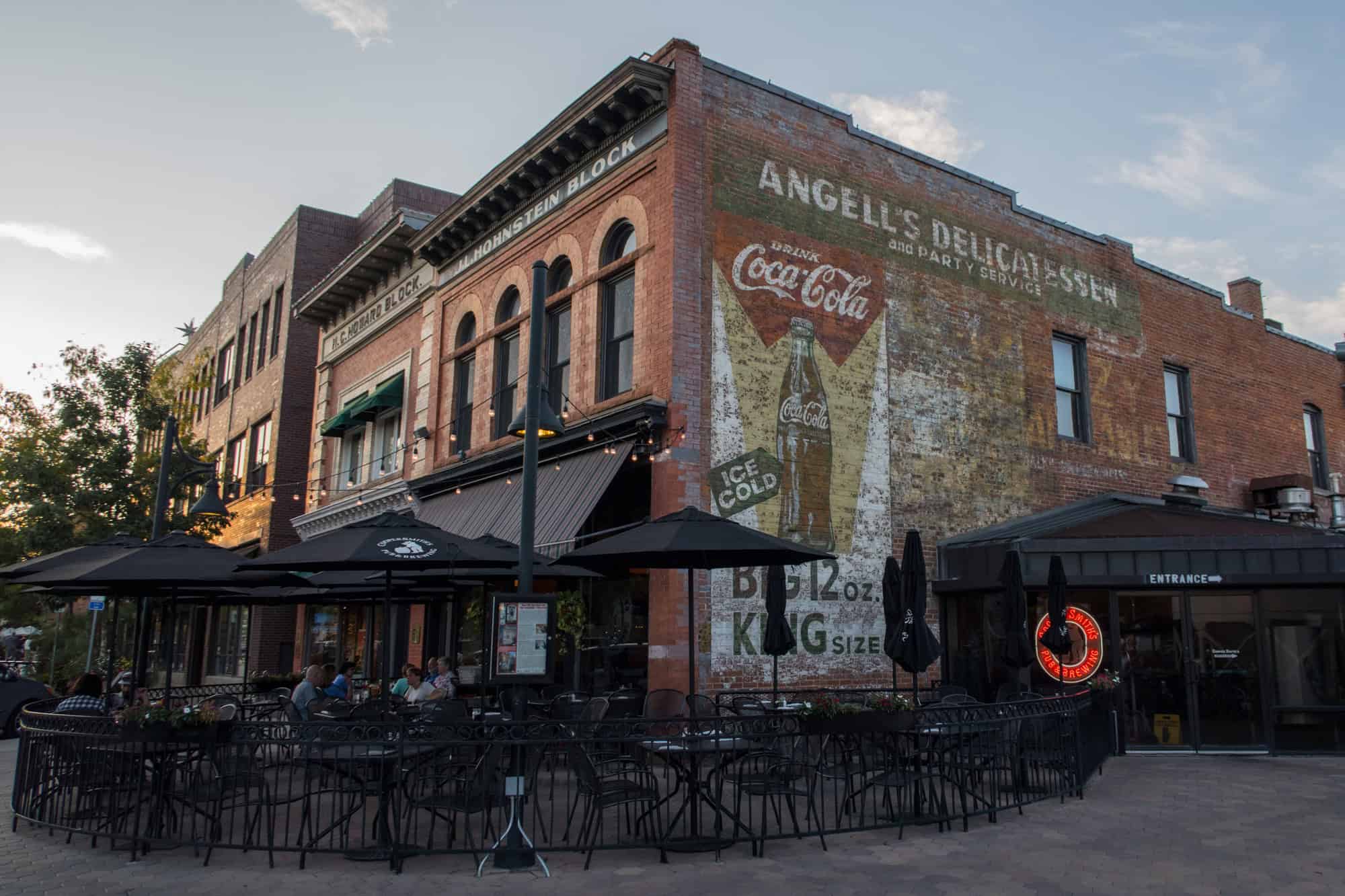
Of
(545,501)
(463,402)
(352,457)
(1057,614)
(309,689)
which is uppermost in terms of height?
(463,402)

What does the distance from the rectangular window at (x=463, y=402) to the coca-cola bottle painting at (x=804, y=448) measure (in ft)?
23.6

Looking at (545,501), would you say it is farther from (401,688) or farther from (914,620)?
(914,620)

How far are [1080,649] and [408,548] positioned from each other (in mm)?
11006

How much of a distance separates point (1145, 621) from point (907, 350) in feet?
18.5

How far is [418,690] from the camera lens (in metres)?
13.3

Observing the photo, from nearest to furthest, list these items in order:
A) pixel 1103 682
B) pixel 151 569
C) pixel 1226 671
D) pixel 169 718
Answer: pixel 169 718
pixel 151 569
pixel 1103 682
pixel 1226 671

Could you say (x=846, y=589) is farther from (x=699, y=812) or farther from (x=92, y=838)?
(x=92, y=838)

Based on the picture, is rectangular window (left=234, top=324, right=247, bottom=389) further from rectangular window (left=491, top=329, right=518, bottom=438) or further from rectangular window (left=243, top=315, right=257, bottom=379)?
rectangular window (left=491, top=329, right=518, bottom=438)

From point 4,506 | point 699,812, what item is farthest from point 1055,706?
point 4,506

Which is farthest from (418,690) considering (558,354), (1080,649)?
(1080,649)

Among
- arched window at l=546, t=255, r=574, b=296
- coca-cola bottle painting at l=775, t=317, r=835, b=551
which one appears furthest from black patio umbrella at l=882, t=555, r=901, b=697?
arched window at l=546, t=255, r=574, b=296

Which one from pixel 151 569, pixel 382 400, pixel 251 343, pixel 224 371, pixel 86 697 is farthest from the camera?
pixel 224 371

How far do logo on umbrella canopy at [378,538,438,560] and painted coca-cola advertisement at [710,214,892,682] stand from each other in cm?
541

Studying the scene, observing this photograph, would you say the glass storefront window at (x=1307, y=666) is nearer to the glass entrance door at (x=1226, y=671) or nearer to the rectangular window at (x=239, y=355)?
the glass entrance door at (x=1226, y=671)
